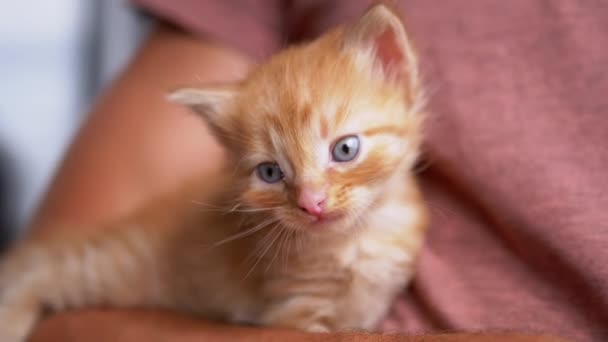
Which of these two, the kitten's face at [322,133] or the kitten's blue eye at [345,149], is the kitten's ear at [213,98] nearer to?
the kitten's face at [322,133]

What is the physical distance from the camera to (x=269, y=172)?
0.94m

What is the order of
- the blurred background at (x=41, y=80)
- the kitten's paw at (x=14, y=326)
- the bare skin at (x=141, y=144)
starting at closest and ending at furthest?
the kitten's paw at (x=14, y=326) < the bare skin at (x=141, y=144) < the blurred background at (x=41, y=80)

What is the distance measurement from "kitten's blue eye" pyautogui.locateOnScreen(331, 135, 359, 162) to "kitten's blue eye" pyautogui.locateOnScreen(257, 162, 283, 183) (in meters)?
0.10

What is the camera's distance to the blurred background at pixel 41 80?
7.18 ft

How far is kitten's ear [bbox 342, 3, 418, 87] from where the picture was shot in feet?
2.87

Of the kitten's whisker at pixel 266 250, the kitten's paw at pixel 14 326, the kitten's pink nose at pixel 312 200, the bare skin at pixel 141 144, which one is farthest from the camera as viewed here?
the bare skin at pixel 141 144

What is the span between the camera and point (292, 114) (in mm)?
883

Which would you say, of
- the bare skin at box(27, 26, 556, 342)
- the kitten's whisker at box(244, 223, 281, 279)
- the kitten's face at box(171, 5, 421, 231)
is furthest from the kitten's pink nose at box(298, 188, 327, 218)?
the bare skin at box(27, 26, 556, 342)

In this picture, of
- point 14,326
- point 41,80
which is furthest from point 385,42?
point 41,80

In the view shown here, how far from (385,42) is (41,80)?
1792 mm

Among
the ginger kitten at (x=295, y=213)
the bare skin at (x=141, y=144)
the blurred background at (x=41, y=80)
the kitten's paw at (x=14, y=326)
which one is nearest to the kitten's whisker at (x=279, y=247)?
the ginger kitten at (x=295, y=213)

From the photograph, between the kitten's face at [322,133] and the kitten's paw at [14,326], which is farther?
the kitten's paw at [14,326]

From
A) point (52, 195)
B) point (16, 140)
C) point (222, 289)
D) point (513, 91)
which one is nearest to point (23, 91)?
point (16, 140)

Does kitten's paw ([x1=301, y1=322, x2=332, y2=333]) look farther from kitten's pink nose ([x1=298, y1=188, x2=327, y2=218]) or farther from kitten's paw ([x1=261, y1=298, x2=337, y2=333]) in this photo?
kitten's pink nose ([x1=298, y1=188, x2=327, y2=218])
